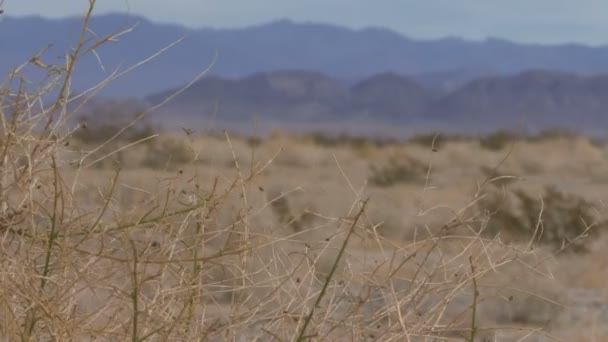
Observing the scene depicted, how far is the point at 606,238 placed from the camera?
23.8m

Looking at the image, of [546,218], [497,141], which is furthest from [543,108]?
[546,218]

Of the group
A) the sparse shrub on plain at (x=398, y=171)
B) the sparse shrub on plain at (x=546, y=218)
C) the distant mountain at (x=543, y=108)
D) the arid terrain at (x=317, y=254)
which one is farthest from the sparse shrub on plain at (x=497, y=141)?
the distant mountain at (x=543, y=108)

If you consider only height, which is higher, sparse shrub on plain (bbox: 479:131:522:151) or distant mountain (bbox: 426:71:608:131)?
sparse shrub on plain (bbox: 479:131:522:151)

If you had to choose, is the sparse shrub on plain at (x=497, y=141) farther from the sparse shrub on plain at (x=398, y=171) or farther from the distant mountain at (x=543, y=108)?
the distant mountain at (x=543, y=108)

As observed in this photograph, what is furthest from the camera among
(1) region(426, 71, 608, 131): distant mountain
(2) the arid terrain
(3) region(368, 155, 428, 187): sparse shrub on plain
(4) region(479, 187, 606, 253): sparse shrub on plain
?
A: (1) region(426, 71, 608, 131): distant mountain

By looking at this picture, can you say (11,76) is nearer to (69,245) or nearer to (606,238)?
(69,245)

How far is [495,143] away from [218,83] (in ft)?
443

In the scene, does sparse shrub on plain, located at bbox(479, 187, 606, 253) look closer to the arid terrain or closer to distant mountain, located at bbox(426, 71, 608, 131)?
the arid terrain

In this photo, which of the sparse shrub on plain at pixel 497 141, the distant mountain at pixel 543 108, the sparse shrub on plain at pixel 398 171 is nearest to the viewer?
the sparse shrub on plain at pixel 398 171

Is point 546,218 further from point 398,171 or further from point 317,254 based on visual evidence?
point 317,254

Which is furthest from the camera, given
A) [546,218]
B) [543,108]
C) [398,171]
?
[543,108]

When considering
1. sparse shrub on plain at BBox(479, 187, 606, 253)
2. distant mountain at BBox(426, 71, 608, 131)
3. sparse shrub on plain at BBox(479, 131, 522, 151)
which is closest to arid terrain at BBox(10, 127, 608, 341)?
sparse shrub on plain at BBox(479, 187, 606, 253)

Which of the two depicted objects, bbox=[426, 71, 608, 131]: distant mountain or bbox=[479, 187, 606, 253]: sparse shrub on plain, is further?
bbox=[426, 71, 608, 131]: distant mountain

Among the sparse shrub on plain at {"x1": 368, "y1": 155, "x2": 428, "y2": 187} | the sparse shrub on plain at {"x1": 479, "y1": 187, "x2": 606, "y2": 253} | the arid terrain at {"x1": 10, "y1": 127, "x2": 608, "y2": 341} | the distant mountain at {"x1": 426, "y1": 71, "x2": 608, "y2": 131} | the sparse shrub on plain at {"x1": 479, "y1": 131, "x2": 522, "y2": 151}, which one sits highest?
the arid terrain at {"x1": 10, "y1": 127, "x2": 608, "y2": 341}
